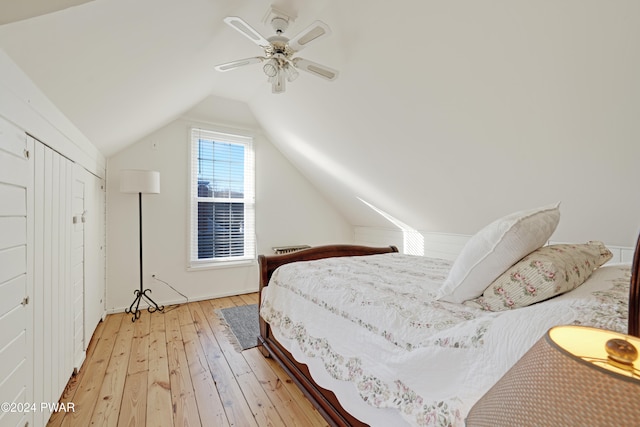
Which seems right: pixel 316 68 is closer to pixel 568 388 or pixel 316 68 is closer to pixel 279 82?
pixel 279 82

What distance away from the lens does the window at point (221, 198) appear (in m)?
3.94

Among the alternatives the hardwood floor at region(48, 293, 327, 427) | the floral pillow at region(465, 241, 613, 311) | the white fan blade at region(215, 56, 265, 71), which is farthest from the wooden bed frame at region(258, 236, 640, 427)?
the white fan blade at region(215, 56, 265, 71)

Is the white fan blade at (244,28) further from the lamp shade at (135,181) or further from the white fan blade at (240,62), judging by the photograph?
the lamp shade at (135,181)

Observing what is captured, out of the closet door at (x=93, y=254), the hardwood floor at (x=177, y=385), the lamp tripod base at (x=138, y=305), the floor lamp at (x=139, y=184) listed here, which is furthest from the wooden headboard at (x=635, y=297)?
the lamp tripod base at (x=138, y=305)

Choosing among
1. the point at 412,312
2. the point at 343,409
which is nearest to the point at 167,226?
the point at 343,409

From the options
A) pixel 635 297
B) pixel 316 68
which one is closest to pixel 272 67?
pixel 316 68

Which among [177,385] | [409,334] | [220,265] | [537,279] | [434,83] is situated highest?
[434,83]

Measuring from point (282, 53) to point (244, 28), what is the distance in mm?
368

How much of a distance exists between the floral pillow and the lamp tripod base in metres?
3.53

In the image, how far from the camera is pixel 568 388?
1.08 ft

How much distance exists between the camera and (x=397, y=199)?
370cm

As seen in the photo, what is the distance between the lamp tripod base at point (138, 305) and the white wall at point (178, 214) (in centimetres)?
7

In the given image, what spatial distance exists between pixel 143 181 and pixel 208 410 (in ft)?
8.02

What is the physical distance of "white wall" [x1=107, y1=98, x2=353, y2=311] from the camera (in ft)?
11.2
